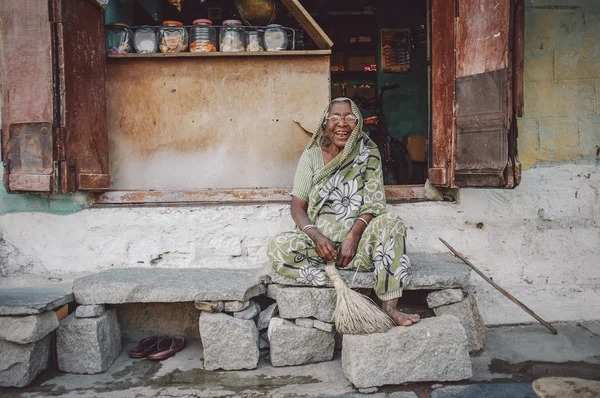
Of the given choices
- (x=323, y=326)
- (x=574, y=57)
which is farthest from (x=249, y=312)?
(x=574, y=57)

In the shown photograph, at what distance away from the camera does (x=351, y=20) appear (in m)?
8.46

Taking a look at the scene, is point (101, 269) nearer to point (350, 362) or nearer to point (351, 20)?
point (350, 362)

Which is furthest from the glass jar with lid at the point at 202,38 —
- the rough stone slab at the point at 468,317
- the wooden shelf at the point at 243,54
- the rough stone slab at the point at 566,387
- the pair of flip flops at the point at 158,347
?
the rough stone slab at the point at 566,387

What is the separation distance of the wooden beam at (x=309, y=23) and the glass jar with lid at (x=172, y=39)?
88cm

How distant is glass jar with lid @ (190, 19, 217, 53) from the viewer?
4109 mm

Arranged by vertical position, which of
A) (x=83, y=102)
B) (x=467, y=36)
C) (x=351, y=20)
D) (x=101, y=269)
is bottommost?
(x=101, y=269)

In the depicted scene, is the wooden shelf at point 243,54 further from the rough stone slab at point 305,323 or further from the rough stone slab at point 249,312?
the rough stone slab at point 305,323

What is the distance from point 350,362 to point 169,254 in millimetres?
1701

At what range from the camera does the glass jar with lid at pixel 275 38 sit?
4133 millimetres

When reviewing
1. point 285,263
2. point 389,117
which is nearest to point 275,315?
point 285,263

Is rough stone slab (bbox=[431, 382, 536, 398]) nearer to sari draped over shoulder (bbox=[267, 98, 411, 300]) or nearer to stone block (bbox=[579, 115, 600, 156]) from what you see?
sari draped over shoulder (bbox=[267, 98, 411, 300])

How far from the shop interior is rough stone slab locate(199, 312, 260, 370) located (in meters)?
3.84

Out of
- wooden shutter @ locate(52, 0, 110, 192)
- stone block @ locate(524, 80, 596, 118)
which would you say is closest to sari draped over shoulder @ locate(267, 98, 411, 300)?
stone block @ locate(524, 80, 596, 118)

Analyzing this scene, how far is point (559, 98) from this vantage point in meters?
3.89
